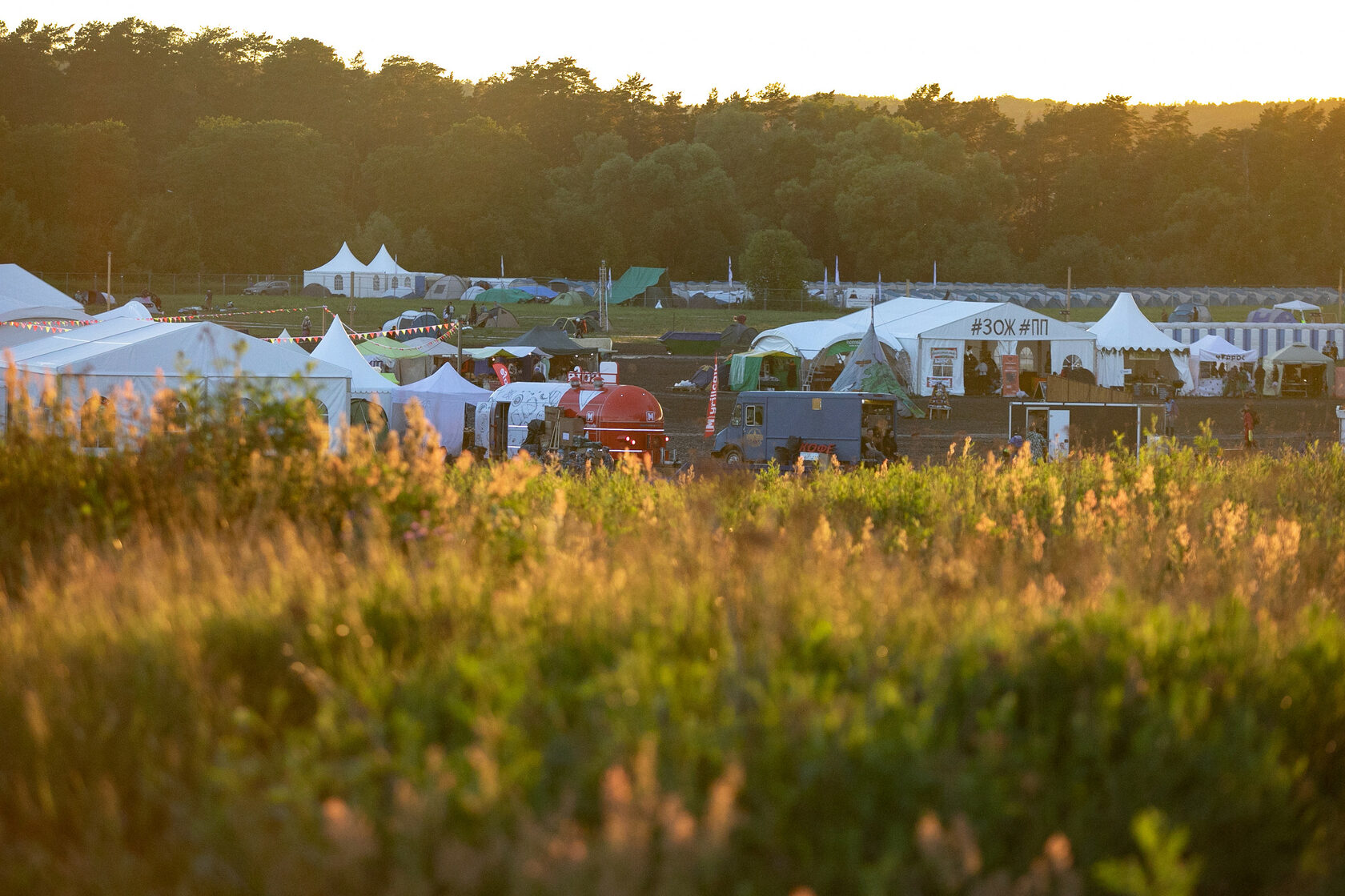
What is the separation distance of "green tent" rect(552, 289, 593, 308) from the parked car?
15550mm

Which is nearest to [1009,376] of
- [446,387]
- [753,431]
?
[753,431]

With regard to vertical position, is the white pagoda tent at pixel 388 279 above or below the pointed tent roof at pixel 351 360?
above

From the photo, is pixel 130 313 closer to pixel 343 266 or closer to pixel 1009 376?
pixel 1009 376

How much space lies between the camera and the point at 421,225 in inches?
3474

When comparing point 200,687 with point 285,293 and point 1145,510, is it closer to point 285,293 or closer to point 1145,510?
point 1145,510

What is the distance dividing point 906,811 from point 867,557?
2860 millimetres

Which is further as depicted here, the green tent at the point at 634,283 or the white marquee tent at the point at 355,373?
the green tent at the point at 634,283

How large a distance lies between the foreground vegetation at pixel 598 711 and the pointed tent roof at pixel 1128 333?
117 feet

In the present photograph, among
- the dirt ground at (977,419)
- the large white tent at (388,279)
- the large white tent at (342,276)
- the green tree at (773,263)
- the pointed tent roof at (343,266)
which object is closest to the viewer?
the dirt ground at (977,419)

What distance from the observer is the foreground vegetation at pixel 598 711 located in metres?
3.00

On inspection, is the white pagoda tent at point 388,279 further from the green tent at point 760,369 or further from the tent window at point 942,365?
the tent window at point 942,365

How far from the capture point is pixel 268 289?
69875mm

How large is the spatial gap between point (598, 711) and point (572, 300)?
6189 centimetres

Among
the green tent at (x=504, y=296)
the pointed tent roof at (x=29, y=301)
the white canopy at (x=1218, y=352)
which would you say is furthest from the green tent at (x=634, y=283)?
the pointed tent roof at (x=29, y=301)
